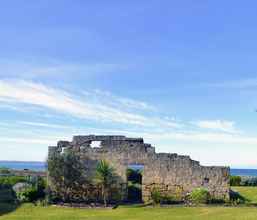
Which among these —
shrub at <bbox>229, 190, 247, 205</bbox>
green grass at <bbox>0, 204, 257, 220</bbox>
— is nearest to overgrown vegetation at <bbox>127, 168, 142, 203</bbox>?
green grass at <bbox>0, 204, 257, 220</bbox>

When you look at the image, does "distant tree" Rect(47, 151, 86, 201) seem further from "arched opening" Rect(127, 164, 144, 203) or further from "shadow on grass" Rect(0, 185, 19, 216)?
"arched opening" Rect(127, 164, 144, 203)

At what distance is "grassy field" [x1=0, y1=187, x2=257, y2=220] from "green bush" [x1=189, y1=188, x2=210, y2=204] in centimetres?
205

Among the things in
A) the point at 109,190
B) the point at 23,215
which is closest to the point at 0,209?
the point at 23,215

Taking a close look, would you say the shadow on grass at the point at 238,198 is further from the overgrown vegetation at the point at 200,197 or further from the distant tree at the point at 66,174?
the distant tree at the point at 66,174

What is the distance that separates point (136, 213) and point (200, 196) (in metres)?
5.49

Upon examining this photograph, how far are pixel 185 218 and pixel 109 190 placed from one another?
29.4ft

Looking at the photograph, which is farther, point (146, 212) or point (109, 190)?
point (109, 190)

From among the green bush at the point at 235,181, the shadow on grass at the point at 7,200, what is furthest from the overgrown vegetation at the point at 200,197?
the green bush at the point at 235,181

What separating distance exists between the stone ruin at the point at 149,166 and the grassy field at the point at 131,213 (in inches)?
121

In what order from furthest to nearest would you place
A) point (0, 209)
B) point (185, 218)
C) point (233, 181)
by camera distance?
point (233, 181), point (0, 209), point (185, 218)

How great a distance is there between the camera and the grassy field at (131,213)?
24453 millimetres

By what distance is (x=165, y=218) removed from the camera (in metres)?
24.2

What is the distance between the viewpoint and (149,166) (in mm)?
31953

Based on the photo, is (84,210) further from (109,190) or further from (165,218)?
(165,218)
